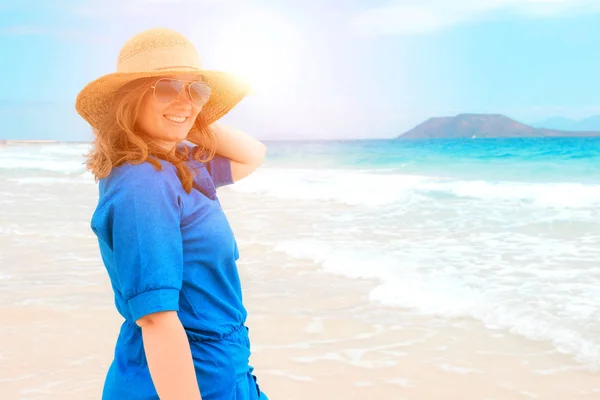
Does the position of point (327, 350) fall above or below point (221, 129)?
below

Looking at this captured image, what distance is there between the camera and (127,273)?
1.26 m

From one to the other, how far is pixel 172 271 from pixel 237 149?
0.70 metres

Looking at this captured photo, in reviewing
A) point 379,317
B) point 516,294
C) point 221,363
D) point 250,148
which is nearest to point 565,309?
point 516,294

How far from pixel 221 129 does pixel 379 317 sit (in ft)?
11.1

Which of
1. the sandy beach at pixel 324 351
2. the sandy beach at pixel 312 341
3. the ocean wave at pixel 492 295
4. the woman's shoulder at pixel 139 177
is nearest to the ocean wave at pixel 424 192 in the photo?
the ocean wave at pixel 492 295

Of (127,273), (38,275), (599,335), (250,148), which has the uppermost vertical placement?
(250,148)

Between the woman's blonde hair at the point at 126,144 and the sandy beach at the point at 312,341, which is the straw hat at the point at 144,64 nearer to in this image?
the woman's blonde hair at the point at 126,144

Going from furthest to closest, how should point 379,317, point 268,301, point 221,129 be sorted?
1. point 268,301
2. point 379,317
3. point 221,129

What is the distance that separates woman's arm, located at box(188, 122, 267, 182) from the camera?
188cm

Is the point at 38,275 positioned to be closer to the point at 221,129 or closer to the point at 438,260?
the point at 438,260

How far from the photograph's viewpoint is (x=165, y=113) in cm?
151

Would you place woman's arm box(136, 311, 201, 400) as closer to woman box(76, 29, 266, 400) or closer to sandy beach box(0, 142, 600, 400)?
woman box(76, 29, 266, 400)

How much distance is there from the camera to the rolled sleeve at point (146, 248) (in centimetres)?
125

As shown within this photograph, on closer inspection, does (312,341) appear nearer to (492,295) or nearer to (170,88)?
(492,295)
